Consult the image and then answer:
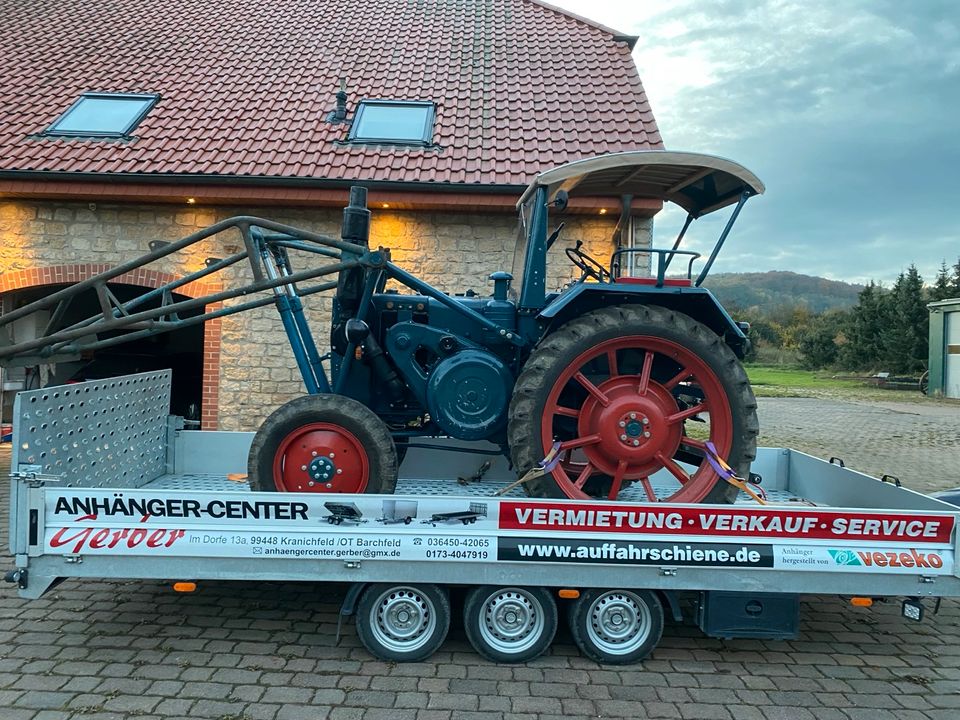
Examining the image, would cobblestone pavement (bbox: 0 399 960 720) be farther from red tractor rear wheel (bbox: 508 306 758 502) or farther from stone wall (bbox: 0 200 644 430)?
stone wall (bbox: 0 200 644 430)

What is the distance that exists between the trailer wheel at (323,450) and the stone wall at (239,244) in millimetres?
4650

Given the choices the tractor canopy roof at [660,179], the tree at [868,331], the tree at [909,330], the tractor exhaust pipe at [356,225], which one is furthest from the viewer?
the tree at [868,331]

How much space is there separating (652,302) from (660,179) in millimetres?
1036

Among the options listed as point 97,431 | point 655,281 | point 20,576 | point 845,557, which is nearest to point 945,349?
point 655,281

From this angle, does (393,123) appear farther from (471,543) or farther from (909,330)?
(909,330)

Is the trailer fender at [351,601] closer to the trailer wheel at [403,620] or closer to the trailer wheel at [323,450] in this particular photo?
the trailer wheel at [403,620]

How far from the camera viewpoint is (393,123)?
912 cm

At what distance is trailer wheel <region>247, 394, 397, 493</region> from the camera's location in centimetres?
398

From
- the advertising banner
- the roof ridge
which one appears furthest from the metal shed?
the advertising banner

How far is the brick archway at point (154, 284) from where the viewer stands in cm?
844

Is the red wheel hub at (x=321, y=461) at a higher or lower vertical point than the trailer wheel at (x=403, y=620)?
higher

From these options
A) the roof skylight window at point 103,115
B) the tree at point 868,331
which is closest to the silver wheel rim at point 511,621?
the roof skylight window at point 103,115

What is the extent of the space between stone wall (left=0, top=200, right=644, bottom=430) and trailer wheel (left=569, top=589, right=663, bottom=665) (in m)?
5.40

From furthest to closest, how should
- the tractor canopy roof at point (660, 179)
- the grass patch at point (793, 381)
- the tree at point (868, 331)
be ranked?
the tree at point (868, 331)
the grass patch at point (793, 381)
the tractor canopy roof at point (660, 179)
